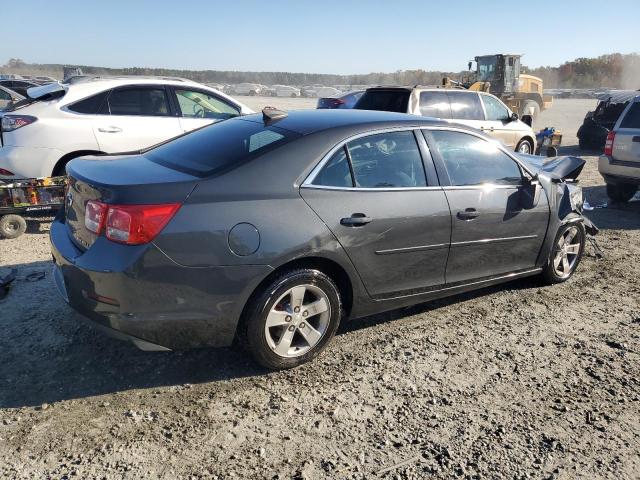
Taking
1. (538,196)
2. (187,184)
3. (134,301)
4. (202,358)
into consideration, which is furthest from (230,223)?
(538,196)

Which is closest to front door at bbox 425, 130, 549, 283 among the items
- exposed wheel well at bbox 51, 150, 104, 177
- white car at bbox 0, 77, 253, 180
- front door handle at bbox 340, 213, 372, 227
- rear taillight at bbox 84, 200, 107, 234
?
front door handle at bbox 340, 213, 372, 227

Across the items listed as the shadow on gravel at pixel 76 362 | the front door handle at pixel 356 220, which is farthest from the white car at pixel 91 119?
the front door handle at pixel 356 220

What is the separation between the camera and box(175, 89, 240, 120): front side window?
280 inches

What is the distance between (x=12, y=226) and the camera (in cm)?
587

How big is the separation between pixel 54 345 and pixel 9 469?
1.20 metres

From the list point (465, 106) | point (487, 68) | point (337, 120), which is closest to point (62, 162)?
point (337, 120)

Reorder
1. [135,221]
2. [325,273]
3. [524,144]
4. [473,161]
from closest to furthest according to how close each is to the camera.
Answer: [135,221]
[325,273]
[473,161]
[524,144]

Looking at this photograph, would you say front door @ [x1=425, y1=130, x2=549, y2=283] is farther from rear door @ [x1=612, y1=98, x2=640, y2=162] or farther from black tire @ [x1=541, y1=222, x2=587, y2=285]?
rear door @ [x1=612, y1=98, x2=640, y2=162]

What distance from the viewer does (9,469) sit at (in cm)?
243

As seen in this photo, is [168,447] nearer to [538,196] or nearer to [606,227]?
[538,196]

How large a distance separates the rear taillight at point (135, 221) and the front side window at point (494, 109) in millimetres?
8876

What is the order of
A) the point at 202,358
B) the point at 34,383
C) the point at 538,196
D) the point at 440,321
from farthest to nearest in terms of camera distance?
the point at 538,196, the point at 440,321, the point at 202,358, the point at 34,383

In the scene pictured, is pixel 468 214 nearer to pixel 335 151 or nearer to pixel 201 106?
pixel 335 151

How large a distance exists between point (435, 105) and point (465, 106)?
33.4 inches
